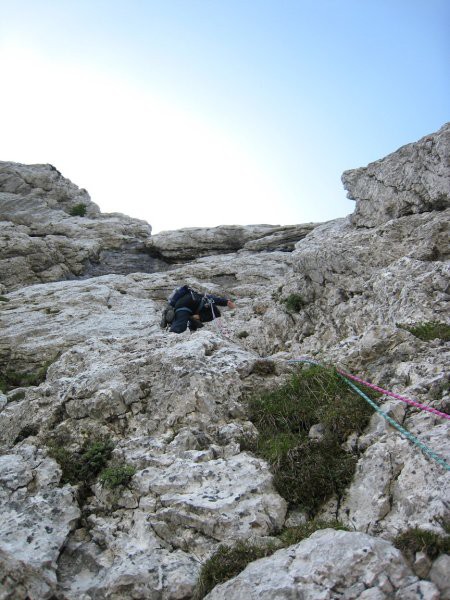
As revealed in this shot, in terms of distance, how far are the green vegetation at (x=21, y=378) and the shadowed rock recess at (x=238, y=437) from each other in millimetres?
104

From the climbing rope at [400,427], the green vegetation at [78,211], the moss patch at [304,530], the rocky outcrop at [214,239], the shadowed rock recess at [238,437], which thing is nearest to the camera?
the shadowed rock recess at [238,437]

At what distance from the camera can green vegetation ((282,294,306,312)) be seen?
16547 millimetres

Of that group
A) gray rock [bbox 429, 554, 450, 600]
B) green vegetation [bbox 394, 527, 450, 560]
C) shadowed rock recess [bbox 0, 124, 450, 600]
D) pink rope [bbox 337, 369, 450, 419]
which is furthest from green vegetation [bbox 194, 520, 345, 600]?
pink rope [bbox 337, 369, 450, 419]

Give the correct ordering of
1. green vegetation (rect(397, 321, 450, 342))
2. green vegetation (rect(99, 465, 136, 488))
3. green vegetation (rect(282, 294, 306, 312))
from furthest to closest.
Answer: green vegetation (rect(282, 294, 306, 312)), green vegetation (rect(397, 321, 450, 342)), green vegetation (rect(99, 465, 136, 488))

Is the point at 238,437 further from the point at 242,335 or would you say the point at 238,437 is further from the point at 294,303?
the point at 294,303

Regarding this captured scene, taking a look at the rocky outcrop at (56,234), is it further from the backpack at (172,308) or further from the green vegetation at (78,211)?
the backpack at (172,308)

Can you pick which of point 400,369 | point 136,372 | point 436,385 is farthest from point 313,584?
point 136,372

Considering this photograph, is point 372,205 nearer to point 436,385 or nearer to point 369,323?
point 369,323

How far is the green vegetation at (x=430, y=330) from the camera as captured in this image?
938 centimetres

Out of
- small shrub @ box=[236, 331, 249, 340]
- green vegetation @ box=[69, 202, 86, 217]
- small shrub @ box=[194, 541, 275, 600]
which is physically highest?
green vegetation @ box=[69, 202, 86, 217]

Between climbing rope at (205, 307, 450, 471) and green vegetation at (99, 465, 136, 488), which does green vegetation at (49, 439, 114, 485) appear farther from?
climbing rope at (205, 307, 450, 471)

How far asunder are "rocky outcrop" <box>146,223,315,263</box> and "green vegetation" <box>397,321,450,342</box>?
24.5 metres

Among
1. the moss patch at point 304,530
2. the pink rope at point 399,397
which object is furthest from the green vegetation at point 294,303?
the moss patch at point 304,530

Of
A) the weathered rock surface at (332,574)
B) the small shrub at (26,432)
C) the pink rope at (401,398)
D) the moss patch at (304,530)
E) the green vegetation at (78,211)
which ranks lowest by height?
the moss patch at (304,530)
